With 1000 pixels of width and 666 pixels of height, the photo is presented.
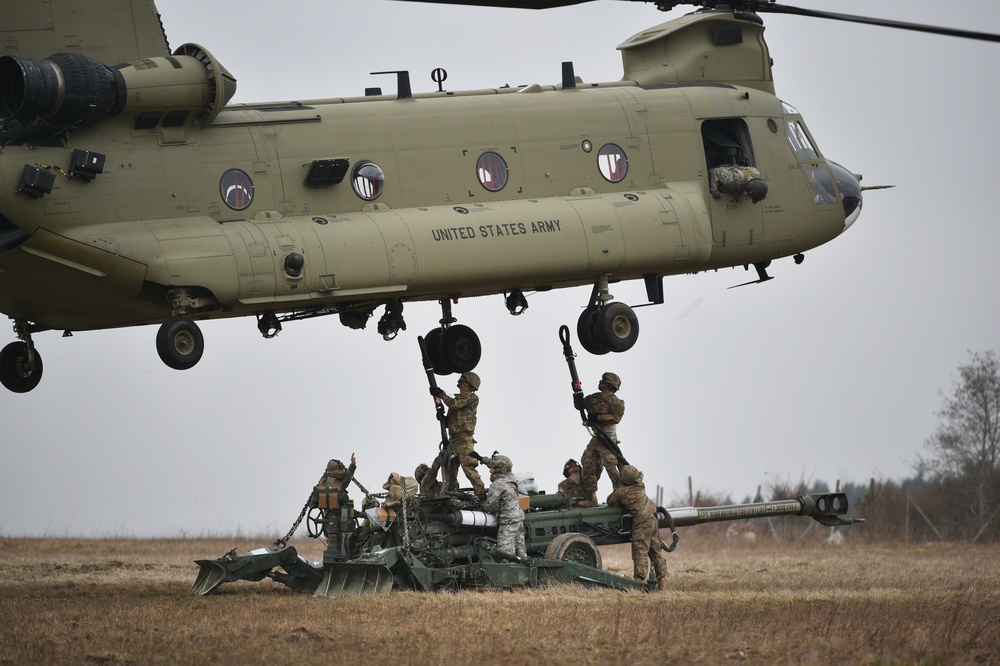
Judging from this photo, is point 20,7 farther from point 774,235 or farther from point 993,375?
point 993,375

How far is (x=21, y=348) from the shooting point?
1939 cm

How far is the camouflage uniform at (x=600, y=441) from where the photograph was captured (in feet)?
64.4

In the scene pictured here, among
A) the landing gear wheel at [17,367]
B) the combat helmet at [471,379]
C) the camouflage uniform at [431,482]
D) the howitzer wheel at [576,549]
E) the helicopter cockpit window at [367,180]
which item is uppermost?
the helicopter cockpit window at [367,180]

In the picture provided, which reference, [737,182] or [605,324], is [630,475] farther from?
[737,182]

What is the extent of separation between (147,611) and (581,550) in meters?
5.25

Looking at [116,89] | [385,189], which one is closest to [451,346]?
[385,189]

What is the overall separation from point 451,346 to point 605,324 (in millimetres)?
2378

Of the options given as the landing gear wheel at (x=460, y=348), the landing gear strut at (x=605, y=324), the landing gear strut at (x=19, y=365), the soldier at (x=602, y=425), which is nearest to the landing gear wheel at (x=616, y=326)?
→ the landing gear strut at (x=605, y=324)

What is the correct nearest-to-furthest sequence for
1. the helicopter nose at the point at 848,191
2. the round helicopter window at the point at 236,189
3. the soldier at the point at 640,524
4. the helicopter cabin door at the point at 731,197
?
the round helicopter window at the point at 236,189 < the soldier at the point at 640,524 < the helicopter cabin door at the point at 731,197 < the helicopter nose at the point at 848,191

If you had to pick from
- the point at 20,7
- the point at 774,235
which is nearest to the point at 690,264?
the point at 774,235

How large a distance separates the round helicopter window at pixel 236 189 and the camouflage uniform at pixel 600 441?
499cm

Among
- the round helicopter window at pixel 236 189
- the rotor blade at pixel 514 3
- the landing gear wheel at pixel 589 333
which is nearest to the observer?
the rotor blade at pixel 514 3

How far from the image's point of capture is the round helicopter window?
18.0 m

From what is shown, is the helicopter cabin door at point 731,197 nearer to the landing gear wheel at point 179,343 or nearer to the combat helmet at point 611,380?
the combat helmet at point 611,380
